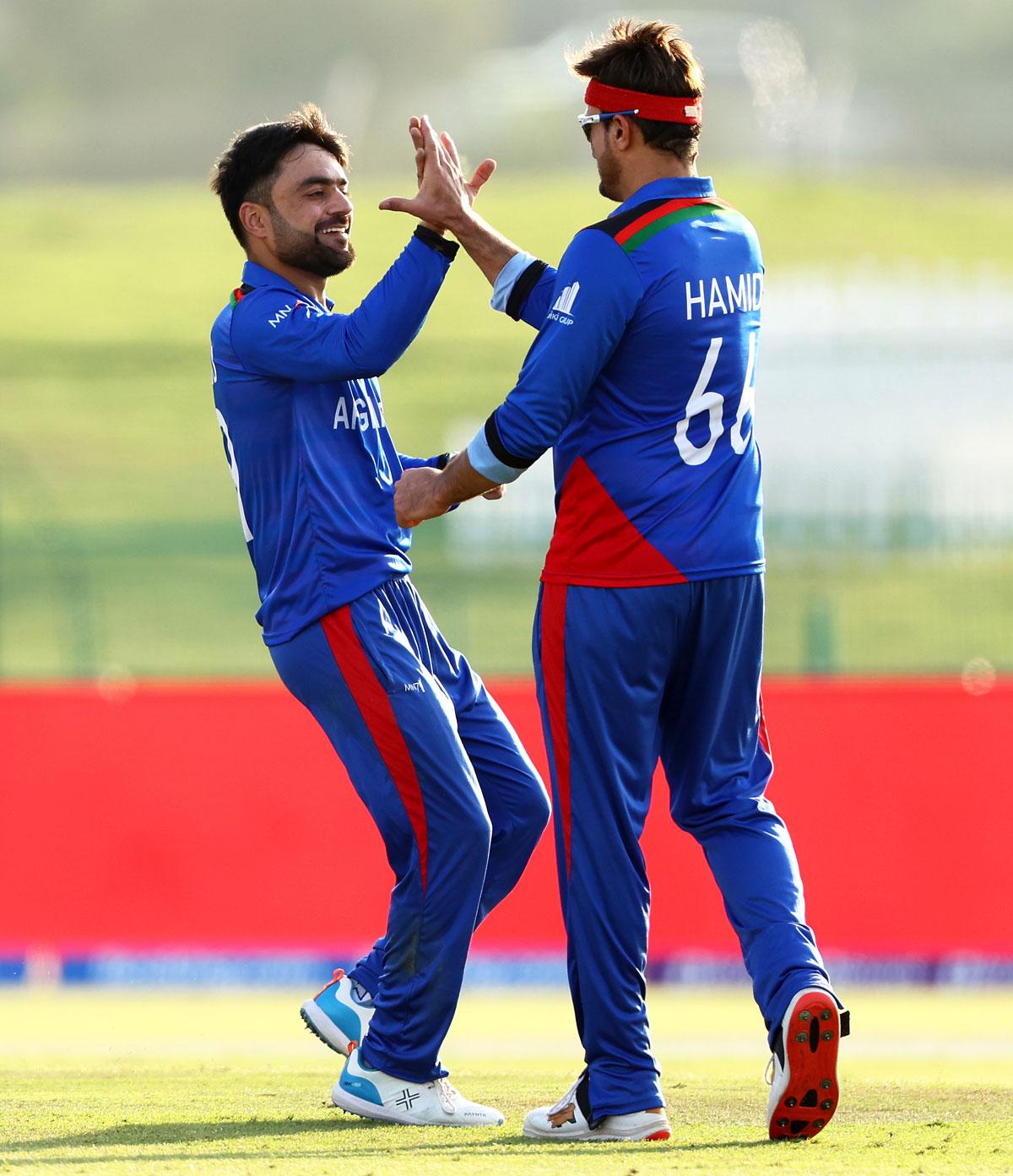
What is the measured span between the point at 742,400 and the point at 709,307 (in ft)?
0.82

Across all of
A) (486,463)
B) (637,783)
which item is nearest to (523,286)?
(486,463)

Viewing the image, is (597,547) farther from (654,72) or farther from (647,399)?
(654,72)

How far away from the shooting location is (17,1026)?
8359 millimetres

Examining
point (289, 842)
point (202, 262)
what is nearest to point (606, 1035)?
point (289, 842)

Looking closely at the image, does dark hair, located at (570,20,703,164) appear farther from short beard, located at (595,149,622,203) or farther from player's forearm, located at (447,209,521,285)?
player's forearm, located at (447,209,521,285)

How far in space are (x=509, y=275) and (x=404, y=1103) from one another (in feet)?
6.52

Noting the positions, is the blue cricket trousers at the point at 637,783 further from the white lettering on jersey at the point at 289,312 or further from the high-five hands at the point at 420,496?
the white lettering on jersey at the point at 289,312

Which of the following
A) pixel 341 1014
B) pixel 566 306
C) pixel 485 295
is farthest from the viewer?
pixel 485 295

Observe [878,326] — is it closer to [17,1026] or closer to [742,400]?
[17,1026]

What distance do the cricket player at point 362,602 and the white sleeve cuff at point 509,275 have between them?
0.45 ft

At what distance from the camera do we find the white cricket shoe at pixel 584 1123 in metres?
4.38

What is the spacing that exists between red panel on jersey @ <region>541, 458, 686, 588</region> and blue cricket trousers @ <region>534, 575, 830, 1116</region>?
0.03m

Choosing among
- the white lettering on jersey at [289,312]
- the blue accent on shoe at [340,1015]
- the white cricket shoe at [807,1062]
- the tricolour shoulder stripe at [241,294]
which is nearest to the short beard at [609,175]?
the white lettering on jersey at [289,312]

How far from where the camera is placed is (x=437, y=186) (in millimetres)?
4750
